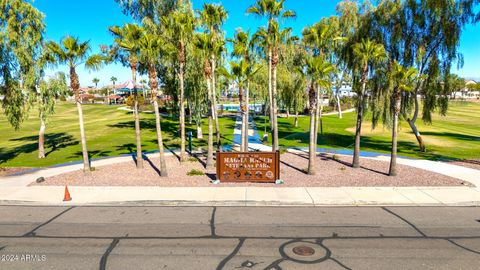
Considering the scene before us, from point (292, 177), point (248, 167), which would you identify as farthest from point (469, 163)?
point (248, 167)

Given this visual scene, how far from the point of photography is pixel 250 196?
12.5 meters

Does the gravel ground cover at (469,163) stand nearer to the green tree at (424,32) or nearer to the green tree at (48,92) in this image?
the green tree at (424,32)

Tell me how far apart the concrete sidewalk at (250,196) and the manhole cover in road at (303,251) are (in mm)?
3679

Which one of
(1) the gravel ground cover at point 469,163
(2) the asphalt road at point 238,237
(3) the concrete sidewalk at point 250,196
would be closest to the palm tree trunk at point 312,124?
(3) the concrete sidewalk at point 250,196

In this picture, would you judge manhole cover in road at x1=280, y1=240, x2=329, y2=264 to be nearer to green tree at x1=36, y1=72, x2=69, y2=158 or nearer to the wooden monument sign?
the wooden monument sign

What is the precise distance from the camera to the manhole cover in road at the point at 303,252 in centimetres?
747

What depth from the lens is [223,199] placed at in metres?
12.1

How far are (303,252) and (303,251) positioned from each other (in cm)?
5

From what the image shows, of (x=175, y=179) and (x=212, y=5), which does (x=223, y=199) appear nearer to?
(x=175, y=179)

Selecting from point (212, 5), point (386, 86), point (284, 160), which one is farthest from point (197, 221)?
point (386, 86)

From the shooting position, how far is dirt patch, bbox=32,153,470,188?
14.5 m

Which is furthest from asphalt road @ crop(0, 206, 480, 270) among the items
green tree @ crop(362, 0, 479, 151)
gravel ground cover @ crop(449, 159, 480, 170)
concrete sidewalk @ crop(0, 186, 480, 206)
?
green tree @ crop(362, 0, 479, 151)

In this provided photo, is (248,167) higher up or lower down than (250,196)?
higher up

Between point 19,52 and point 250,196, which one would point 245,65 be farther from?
point 19,52
